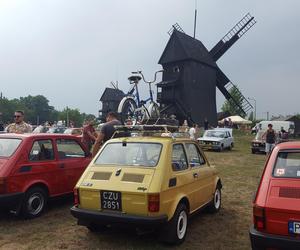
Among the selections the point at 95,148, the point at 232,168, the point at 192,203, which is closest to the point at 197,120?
the point at 232,168

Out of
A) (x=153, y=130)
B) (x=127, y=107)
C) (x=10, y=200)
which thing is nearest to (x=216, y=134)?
(x=127, y=107)

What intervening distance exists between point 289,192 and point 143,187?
1.99 metres

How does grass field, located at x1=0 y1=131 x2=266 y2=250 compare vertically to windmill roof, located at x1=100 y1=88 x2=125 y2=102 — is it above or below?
below

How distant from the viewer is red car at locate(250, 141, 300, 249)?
15.0 ft

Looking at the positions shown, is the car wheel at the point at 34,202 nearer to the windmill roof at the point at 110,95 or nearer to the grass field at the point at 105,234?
the grass field at the point at 105,234

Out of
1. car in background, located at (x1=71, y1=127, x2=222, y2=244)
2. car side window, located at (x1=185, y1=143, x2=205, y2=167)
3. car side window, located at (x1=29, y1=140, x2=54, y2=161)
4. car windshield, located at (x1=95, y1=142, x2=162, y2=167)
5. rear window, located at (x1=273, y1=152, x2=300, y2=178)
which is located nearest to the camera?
rear window, located at (x1=273, y1=152, x2=300, y2=178)

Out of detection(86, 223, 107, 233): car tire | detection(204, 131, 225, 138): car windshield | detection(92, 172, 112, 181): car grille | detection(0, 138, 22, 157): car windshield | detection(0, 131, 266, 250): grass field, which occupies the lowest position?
detection(0, 131, 266, 250): grass field

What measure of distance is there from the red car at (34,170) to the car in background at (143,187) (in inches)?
57.1

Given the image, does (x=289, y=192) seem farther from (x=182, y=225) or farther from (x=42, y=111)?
(x=42, y=111)

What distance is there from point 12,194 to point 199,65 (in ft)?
127

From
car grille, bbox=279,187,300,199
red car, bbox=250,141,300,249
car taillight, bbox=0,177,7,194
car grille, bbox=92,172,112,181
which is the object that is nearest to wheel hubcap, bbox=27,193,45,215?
car taillight, bbox=0,177,7,194

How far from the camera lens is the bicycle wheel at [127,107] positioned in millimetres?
15755

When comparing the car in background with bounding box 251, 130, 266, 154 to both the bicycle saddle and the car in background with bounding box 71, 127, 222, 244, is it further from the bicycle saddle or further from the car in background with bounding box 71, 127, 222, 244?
the car in background with bounding box 71, 127, 222, 244

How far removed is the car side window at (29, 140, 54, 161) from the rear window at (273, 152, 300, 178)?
14.7 ft
